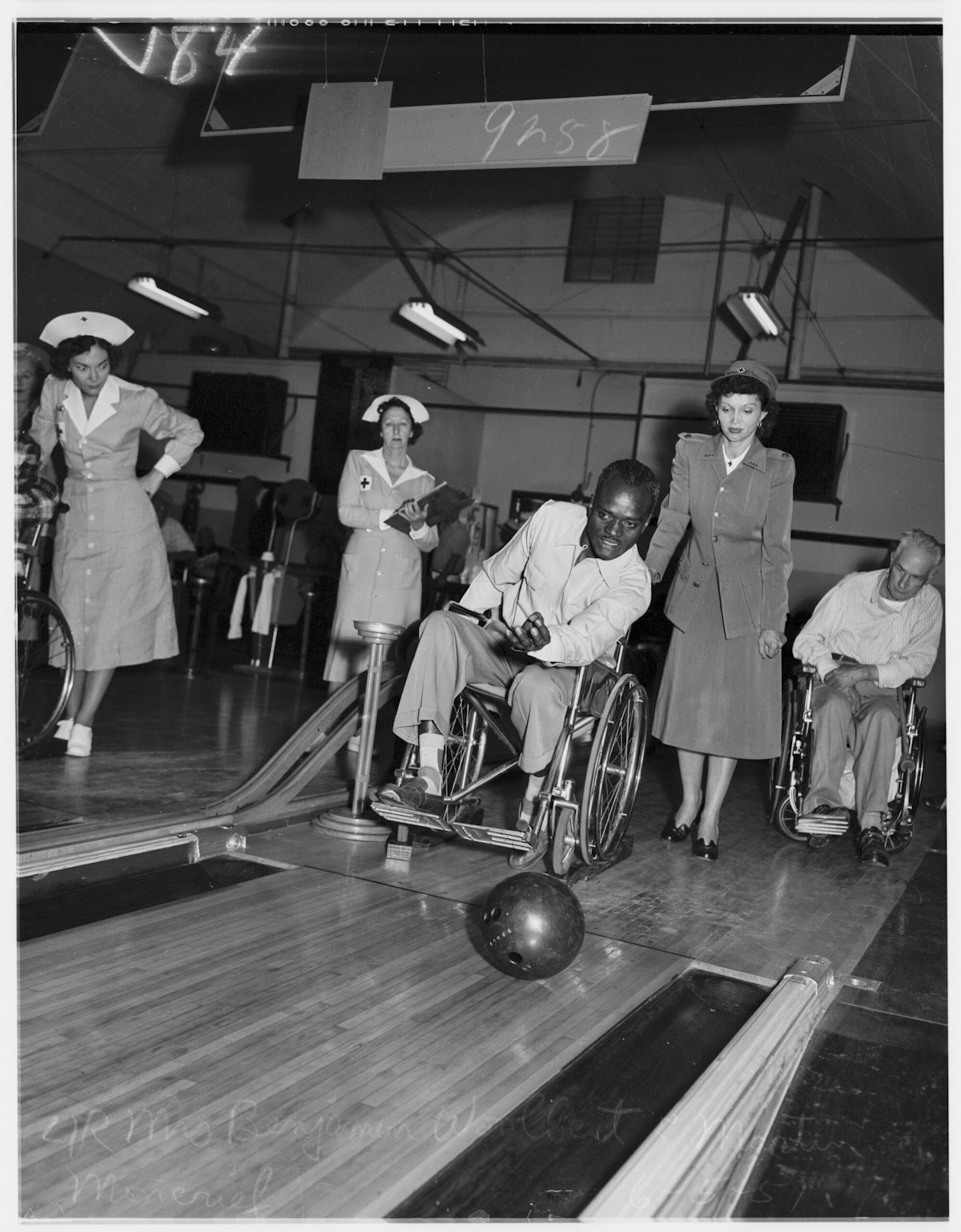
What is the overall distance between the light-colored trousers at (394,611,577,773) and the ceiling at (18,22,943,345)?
4.85ft

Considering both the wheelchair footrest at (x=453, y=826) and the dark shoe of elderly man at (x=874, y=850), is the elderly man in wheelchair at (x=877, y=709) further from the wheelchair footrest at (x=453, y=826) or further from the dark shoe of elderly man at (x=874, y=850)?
the wheelchair footrest at (x=453, y=826)

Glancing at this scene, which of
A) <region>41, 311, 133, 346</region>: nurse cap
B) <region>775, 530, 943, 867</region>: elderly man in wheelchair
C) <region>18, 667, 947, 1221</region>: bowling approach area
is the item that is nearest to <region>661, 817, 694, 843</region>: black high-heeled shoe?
<region>18, 667, 947, 1221</region>: bowling approach area

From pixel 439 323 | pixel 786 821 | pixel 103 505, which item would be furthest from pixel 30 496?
pixel 439 323

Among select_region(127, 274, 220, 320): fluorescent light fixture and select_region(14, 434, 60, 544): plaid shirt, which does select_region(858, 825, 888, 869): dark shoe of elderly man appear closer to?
select_region(14, 434, 60, 544): plaid shirt

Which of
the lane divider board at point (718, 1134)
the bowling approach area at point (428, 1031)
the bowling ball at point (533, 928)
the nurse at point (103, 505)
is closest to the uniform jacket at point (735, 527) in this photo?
the bowling approach area at point (428, 1031)

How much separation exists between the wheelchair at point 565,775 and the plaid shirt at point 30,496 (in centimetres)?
156

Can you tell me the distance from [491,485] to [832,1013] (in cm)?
1052

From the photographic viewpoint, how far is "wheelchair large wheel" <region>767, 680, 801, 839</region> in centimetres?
376

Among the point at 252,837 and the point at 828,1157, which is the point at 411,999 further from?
the point at 252,837

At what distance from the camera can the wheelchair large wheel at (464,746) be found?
3.18m

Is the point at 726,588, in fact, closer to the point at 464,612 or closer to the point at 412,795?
the point at 464,612

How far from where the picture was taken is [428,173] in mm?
9039

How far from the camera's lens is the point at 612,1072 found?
72.9 inches

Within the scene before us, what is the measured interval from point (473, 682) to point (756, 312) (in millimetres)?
7315
